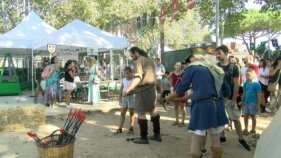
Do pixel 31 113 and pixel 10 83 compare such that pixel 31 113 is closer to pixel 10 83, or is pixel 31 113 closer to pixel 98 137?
pixel 98 137

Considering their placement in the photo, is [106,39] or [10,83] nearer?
[106,39]

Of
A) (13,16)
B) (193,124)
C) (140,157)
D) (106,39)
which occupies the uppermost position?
(13,16)

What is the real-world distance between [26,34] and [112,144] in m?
11.2

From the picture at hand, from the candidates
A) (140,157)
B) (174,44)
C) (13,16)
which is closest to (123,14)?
(13,16)

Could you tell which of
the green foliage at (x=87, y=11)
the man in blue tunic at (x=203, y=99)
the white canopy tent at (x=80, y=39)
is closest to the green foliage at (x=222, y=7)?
the white canopy tent at (x=80, y=39)

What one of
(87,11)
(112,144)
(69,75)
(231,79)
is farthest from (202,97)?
(87,11)

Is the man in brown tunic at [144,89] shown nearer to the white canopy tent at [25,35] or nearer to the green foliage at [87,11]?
the white canopy tent at [25,35]

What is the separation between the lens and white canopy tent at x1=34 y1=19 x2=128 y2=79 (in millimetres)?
14259

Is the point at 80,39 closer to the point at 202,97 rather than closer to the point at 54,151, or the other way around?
the point at 54,151

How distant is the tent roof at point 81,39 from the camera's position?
14273 mm

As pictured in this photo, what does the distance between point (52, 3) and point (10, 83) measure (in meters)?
13.8

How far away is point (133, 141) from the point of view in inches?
302

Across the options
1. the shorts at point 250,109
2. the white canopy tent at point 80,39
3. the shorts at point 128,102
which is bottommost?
the shorts at point 250,109

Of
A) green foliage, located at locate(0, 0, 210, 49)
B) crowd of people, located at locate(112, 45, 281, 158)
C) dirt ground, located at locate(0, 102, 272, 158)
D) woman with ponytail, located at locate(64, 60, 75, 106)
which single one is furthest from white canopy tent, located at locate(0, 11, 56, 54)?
green foliage, located at locate(0, 0, 210, 49)
